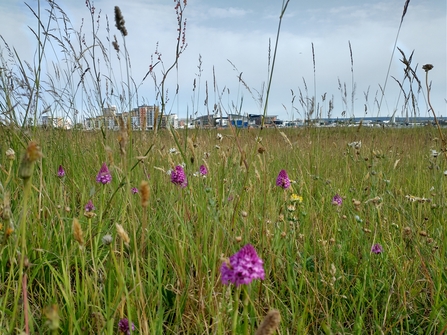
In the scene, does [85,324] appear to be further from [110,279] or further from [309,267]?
[309,267]

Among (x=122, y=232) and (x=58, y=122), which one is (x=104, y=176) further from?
(x=58, y=122)

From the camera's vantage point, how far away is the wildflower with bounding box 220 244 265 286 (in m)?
0.61

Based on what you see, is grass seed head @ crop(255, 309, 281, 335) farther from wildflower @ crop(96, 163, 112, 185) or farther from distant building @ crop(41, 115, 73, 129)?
distant building @ crop(41, 115, 73, 129)

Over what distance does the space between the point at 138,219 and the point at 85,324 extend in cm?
62

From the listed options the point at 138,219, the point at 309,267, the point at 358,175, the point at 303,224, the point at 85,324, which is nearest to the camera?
the point at 85,324

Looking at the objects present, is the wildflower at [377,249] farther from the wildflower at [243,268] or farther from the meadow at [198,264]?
the wildflower at [243,268]

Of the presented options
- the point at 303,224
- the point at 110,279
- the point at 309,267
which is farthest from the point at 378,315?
the point at 110,279

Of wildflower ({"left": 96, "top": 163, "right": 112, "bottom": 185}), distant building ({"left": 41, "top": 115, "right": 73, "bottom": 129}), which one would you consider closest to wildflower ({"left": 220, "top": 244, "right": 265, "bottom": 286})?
wildflower ({"left": 96, "top": 163, "right": 112, "bottom": 185})

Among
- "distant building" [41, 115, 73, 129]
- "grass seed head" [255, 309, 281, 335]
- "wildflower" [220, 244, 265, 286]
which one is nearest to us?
"grass seed head" [255, 309, 281, 335]

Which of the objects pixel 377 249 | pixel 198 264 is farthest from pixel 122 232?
pixel 377 249

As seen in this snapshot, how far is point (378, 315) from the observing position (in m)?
1.15

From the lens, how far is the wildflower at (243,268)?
61cm

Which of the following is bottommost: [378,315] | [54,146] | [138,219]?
[378,315]

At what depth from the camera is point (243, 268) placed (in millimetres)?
618
